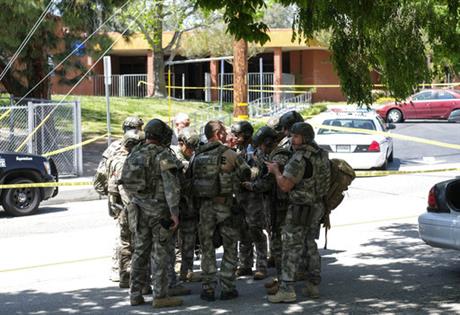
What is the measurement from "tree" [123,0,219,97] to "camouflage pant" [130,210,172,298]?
2572cm

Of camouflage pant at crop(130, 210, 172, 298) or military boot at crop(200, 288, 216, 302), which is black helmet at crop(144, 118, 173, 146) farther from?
military boot at crop(200, 288, 216, 302)

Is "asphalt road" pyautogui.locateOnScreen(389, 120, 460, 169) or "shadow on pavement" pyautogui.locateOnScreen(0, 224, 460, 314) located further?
"asphalt road" pyautogui.locateOnScreen(389, 120, 460, 169)

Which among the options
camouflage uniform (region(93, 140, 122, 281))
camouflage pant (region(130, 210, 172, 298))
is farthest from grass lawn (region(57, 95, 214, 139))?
camouflage pant (region(130, 210, 172, 298))

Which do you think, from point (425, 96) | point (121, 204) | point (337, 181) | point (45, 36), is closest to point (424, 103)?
point (425, 96)

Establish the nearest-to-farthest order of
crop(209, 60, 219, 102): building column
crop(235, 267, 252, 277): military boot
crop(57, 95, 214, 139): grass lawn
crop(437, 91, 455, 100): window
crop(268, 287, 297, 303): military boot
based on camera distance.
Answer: crop(268, 287, 297, 303): military boot
crop(235, 267, 252, 277): military boot
crop(57, 95, 214, 139): grass lawn
crop(437, 91, 455, 100): window
crop(209, 60, 219, 102): building column

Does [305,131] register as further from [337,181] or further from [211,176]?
[211,176]

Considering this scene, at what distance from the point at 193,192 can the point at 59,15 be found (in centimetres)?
1324

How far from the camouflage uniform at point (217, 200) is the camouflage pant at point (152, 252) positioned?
41 cm

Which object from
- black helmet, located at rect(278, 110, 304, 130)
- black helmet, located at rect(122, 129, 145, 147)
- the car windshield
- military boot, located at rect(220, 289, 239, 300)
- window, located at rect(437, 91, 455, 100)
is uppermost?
black helmet, located at rect(278, 110, 304, 130)

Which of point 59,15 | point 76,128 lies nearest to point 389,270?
point 76,128

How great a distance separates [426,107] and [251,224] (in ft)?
86.2

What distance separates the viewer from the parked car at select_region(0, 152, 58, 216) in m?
13.7

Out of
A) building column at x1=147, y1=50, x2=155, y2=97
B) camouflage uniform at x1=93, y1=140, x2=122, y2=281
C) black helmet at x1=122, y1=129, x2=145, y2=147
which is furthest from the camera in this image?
building column at x1=147, y1=50, x2=155, y2=97

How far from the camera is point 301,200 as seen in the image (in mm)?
7246
